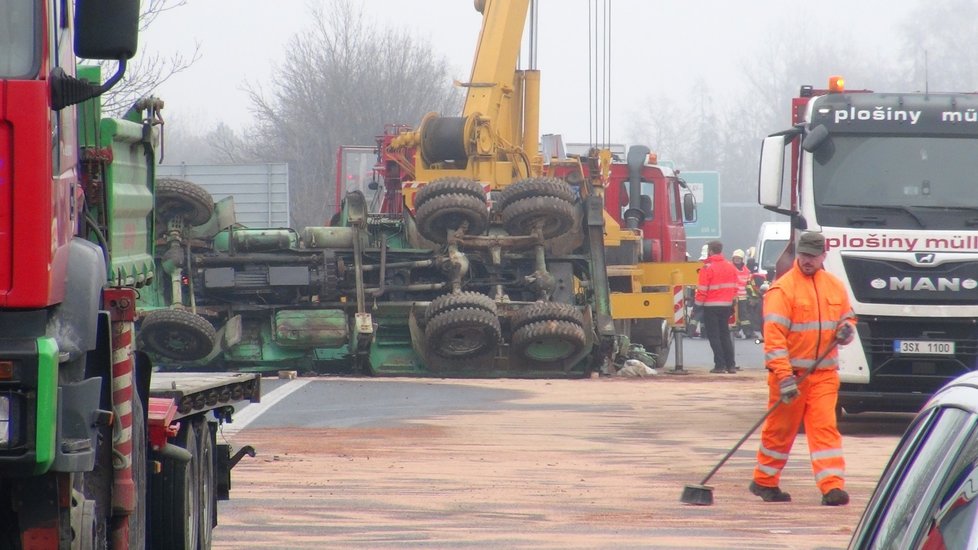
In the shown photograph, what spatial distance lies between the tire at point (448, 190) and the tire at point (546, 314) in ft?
4.82

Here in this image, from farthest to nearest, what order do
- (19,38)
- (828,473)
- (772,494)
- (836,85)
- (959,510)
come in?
(836,85), (772,494), (828,473), (19,38), (959,510)

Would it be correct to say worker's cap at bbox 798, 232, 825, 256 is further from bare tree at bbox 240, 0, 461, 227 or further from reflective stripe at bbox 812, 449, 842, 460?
bare tree at bbox 240, 0, 461, 227

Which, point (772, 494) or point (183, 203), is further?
point (183, 203)

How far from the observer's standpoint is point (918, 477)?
376 centimetres

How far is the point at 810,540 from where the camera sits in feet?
28.6

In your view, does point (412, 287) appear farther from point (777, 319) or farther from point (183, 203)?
point (777, 319)

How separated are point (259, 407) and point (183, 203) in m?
3.52

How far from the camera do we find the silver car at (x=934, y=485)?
3123mm

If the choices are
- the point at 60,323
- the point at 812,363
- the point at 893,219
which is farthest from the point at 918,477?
the point at 893,219

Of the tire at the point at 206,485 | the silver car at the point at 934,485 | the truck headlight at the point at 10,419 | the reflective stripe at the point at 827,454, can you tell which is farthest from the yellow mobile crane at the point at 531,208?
the silver car at the point at 934,485

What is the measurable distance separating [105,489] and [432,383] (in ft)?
43.5

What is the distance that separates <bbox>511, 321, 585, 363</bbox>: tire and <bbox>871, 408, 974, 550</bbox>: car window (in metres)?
15.1

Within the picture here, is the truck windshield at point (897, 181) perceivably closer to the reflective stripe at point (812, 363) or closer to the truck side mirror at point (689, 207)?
the reflective stripe at point (812, 363)

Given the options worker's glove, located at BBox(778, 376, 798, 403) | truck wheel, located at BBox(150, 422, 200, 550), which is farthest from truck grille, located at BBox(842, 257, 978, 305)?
truck wheel, located at BBox(150, 422, 200, 550)
